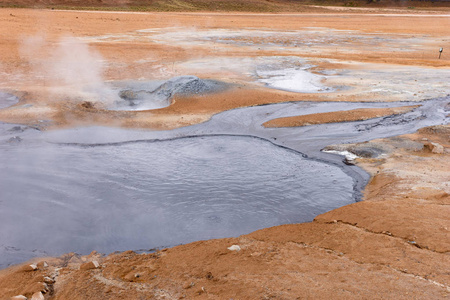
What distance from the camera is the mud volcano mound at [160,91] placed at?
33.0 ft

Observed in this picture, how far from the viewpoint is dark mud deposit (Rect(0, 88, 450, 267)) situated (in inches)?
183

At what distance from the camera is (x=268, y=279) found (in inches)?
135

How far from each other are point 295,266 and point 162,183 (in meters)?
2.73

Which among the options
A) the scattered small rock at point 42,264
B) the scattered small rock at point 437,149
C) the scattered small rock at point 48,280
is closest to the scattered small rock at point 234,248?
the scattered small rock at point 48,280

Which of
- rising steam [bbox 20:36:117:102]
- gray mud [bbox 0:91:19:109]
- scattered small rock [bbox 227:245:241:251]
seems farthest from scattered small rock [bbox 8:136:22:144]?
scattered small rock [bbox 227:245:241:251]

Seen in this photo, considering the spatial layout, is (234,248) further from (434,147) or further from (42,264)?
(434,147)

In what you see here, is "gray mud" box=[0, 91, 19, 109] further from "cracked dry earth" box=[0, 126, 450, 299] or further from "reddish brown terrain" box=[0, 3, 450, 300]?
"cracked dry earth" box=[0, 126, 450, 299]

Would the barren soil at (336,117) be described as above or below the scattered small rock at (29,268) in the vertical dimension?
above

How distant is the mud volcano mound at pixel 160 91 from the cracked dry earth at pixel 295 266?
6.32 m

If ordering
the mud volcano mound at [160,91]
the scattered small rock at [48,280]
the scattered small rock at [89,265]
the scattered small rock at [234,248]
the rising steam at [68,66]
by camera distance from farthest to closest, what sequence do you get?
the rising steam at [68,66]
the mud volcano mound at [160,91]
the scattered small rock at [234,248]
the scattered small rock at [89,265]
the scattered small rock at [48,280]

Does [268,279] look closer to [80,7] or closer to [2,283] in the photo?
[2,283]

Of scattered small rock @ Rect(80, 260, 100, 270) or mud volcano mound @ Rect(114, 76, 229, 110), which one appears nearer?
scattered small rock @ Rect(80, 260, 100, 270)

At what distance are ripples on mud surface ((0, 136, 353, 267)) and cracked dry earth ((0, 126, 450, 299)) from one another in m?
0.42

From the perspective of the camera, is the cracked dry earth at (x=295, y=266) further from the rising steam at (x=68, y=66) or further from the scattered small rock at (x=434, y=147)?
the rising steam at (x=68, y=66)
